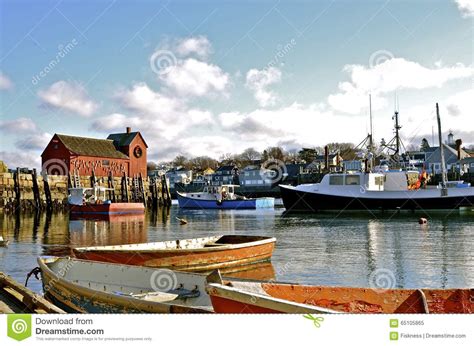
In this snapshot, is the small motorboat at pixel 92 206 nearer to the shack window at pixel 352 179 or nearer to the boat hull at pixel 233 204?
the boat hull at pixel 233 204

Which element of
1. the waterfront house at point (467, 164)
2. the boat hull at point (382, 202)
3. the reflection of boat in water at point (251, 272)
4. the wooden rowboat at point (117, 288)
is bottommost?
the reflection of boat in water at point (251, 272)

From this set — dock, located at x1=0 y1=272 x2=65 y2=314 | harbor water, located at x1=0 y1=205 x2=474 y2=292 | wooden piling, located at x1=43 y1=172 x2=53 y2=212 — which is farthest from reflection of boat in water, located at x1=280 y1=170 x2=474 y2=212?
dock, located at x1=0 y1=272 x2=65 y2=314

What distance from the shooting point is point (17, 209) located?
4428 centimetres

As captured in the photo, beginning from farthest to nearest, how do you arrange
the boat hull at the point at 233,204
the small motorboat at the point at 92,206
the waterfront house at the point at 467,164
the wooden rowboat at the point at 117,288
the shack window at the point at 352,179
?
the waterfront house at the point at 467,164
the boat hull at the point at 233,204
the small motorboat at the point at 92,206
the shack window at the point at 352,179
the wooden rowboat at the point at 117,288

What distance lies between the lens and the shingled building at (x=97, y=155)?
5672cm

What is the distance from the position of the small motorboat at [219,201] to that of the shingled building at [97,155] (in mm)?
8114

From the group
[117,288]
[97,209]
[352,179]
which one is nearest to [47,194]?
[97,209]

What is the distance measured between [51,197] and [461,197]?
37.3 meters

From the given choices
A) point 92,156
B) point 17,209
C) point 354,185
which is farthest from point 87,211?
point 354,185

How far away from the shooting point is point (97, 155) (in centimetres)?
5912

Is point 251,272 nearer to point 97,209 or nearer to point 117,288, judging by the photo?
point 117,288

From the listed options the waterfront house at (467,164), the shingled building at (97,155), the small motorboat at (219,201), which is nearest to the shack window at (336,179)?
the small motorboat at (219,201)

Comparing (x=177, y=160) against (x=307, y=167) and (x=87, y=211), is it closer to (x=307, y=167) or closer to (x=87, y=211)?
(x=307, y=167)

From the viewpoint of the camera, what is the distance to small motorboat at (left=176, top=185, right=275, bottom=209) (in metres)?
56.9
